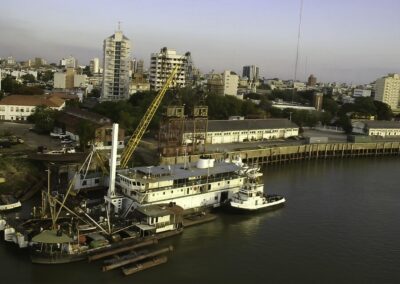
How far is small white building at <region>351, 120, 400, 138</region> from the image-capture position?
54.9 meters

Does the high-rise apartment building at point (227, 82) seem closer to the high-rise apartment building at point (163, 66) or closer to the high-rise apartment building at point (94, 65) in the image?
the high-rise apartment building at point (163, 66)

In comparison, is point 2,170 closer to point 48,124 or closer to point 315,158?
point 48,124

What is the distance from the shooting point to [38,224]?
20.0 metres

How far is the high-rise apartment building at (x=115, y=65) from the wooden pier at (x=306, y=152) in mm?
34390

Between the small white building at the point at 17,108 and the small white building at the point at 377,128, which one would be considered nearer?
the small white building at the point at 17,108

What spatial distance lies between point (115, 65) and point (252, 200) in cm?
5015

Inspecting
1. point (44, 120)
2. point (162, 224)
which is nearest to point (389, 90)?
point (44, 120)

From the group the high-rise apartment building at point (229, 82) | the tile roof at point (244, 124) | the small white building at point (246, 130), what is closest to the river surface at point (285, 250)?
the small white building at point (246, 130)

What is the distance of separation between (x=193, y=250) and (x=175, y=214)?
2105mm

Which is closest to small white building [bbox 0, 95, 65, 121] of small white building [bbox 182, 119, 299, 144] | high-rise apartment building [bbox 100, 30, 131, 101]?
small white building [bbox 182, 119, 299, 144]

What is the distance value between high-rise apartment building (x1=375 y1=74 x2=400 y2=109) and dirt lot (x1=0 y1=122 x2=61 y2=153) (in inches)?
3451

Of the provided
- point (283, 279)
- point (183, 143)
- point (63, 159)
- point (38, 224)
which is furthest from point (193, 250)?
point (183, 143)

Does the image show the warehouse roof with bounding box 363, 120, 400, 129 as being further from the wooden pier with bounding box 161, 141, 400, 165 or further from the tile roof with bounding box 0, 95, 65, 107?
the tile roof with bounding box 0, 95, 65, 107

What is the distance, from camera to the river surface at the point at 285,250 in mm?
17125
